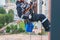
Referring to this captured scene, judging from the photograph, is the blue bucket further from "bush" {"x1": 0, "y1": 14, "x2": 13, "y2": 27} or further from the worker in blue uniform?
"bush" {"x1": 0, "y1": 14, "x2": 13, "y2": 27}

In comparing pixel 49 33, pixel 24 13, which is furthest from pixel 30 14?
pixel 49 33

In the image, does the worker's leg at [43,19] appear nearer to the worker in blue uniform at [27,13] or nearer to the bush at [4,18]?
the worker in blue uniform at [27,13]

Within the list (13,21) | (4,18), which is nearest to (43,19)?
(13,21)

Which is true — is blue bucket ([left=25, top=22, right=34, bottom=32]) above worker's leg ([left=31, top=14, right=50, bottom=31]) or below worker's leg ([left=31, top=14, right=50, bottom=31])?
below

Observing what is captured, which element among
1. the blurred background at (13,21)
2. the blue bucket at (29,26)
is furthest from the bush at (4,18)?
the blue bucket at (29,26)

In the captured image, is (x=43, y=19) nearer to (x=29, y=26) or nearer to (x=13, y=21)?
(x=29, y=26)

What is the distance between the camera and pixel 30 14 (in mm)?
4059

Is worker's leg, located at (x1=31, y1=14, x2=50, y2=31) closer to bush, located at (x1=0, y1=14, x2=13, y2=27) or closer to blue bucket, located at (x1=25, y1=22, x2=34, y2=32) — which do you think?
blue bucket, located at (x1=25, y1=22, x2=34, y2=32)

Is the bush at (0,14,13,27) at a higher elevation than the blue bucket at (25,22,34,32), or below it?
higher

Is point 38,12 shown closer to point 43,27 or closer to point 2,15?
point 43,27

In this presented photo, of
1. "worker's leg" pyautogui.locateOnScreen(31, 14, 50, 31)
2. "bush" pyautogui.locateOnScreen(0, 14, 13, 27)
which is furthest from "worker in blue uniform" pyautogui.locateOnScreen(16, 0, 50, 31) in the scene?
"bush" pyautogui.locateOnScreen(0, 14, 13, 27)

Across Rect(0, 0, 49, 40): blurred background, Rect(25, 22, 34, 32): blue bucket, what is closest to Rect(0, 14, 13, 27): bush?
Rect(0, 0, 49, 40): blurred background

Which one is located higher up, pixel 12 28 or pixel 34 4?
pixel 34 4

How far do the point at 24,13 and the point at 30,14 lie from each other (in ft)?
0.29
